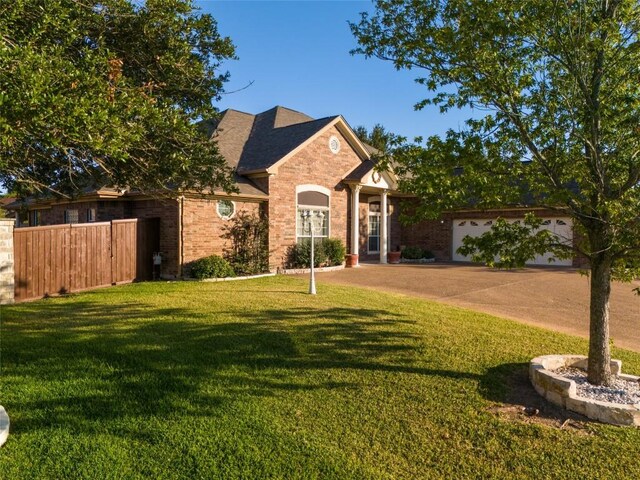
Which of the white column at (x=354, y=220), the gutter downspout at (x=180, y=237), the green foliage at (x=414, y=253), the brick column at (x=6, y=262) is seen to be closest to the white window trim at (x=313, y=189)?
A: the white column at (x=354, y=220)

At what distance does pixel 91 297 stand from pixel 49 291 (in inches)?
58.7

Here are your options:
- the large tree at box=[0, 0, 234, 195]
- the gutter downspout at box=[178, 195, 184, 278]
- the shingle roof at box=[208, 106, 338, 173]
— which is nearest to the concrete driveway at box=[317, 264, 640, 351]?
the gutter downspout at box=[178, 195, 184, 278]

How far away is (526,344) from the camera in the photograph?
7.60 metres

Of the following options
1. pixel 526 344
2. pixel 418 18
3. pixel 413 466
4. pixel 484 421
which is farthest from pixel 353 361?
pixel 418 18

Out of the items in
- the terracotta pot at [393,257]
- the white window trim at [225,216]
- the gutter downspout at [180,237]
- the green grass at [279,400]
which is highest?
the white window trim at [225,216]

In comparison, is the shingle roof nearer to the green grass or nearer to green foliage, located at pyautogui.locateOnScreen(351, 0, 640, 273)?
the green grass

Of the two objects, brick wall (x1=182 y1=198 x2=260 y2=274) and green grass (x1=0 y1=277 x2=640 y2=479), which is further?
brick wall (x1=182 y1=198 x2=260 y2=274)

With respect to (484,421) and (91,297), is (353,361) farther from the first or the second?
(91,297)

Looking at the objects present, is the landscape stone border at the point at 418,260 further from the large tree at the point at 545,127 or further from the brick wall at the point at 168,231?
the large tree at the point at 545,127

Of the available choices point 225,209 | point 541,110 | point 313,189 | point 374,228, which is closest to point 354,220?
point 313,189

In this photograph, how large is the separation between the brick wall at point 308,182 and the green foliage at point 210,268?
2335mm

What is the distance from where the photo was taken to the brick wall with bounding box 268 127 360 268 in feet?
56.6

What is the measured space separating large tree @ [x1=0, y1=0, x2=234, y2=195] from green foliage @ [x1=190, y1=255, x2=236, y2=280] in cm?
614

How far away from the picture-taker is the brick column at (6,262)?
10766 mm
